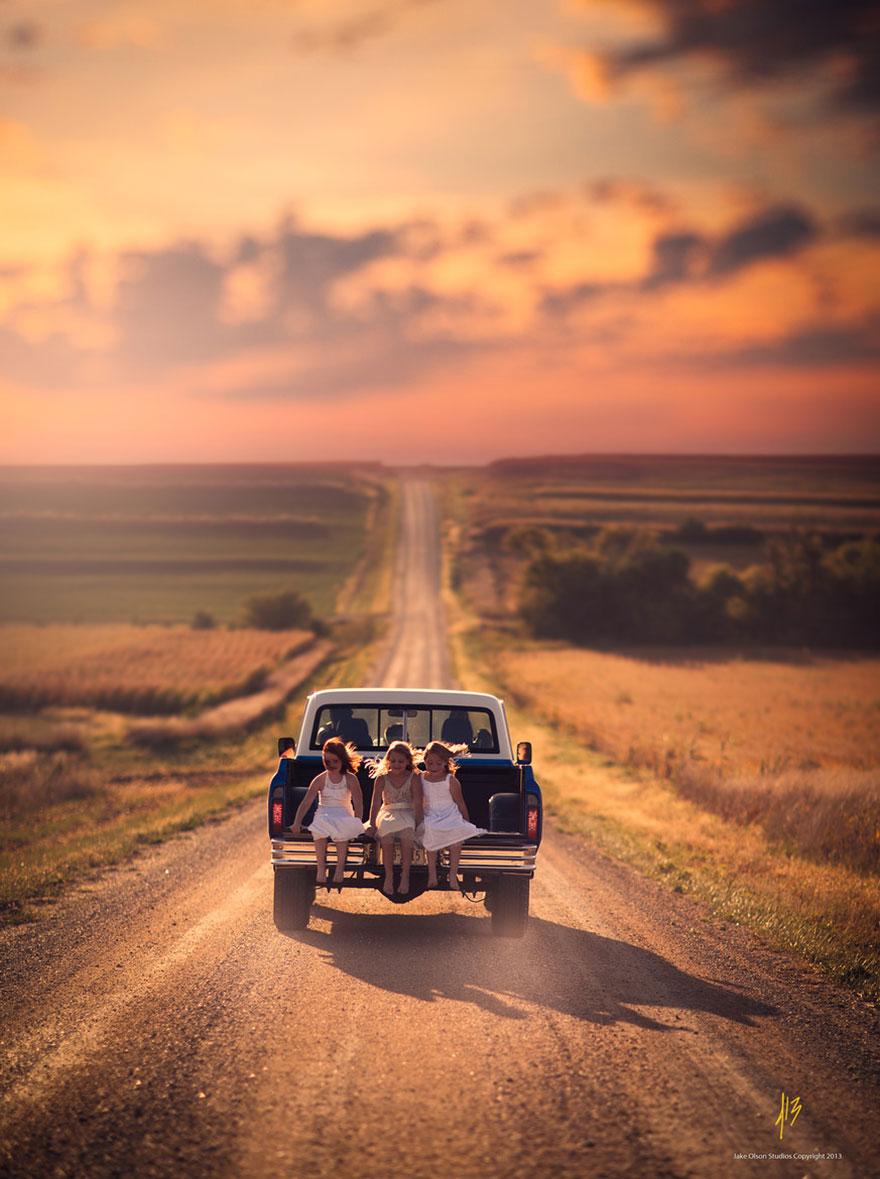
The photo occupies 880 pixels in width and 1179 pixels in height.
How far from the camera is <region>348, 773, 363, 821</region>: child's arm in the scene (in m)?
9.88

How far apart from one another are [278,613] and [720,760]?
58105 millimetres

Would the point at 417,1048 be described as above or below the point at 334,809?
below

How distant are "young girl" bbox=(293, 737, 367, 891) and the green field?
84.2m

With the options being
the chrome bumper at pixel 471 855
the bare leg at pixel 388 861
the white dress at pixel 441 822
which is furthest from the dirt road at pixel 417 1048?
the white dress at pixel 441 822

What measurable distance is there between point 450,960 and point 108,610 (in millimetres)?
97932

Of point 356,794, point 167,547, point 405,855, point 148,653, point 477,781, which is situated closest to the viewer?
point 405,855

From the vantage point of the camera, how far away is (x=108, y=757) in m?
40.4

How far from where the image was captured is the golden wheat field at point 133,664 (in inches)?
2092

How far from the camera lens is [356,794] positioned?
9.95 m

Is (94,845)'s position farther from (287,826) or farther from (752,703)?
(752,703)

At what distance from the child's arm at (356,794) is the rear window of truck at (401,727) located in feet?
4.66

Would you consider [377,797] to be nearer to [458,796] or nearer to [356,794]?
[356,794]

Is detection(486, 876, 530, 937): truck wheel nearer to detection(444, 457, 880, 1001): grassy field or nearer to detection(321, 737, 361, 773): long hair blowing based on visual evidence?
detection(321, 737, 361, 773): long hair blowing
